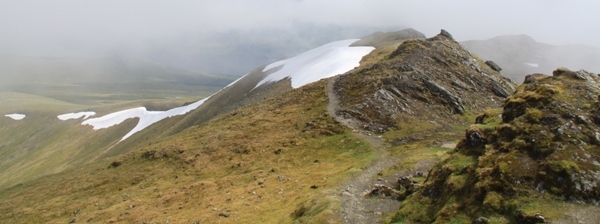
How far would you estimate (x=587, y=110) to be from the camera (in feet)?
74.8

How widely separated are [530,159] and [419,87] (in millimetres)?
36087

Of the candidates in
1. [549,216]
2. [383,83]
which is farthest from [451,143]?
[549,216]

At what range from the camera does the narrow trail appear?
25.1 m

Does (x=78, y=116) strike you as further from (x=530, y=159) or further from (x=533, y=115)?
(x=530, y=159)

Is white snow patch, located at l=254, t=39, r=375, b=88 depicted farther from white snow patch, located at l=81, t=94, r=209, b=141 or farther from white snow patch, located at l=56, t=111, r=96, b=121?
white snow patch, located at l=56, t=111, r=96, b=121

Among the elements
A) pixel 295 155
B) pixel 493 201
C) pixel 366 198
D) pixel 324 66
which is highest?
pixel 324 66

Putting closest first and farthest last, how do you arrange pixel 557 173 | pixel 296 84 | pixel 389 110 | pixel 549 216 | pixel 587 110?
pixel 549 216, pixel 557 173, pixel 587 110, pixel 389 110, pixel 296 84

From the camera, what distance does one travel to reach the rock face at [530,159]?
61.8 ft

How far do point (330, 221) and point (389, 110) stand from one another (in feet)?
96.3

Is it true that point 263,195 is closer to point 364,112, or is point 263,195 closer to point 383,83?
point 364,112

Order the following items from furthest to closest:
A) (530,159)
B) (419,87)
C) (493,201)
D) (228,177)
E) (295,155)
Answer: (419,87) → (295,155) → (228,177) → (530,159) → (493,201)

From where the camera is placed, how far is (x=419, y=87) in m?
56.1

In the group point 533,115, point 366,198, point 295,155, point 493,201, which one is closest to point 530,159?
point 493,201

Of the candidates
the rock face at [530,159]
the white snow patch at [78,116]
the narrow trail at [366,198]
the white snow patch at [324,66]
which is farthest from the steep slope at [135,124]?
the rock face at [530,159]
